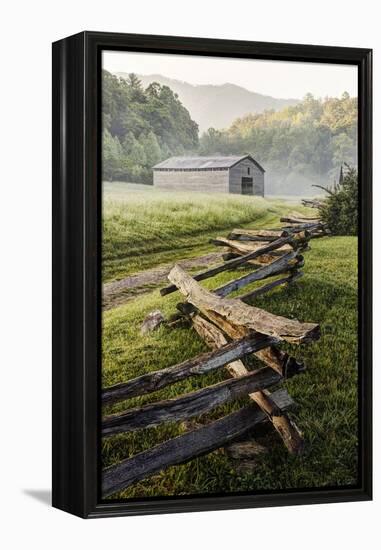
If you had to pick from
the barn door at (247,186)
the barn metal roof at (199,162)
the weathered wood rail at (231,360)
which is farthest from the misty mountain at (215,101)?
the weathered wood rail at (231,360)

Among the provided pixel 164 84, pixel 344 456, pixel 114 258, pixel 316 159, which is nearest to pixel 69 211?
pixel 114 258

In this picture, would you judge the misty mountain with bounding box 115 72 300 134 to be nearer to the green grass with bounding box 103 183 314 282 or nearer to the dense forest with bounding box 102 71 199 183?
the dense forest with bounding box 102 71 199 183

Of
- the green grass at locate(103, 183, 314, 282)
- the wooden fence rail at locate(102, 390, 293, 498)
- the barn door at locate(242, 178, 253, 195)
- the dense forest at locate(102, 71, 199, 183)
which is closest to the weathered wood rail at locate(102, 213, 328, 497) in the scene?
the wooden fence rail at locate(102, 390, 293, 498)

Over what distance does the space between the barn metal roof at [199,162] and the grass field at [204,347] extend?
0.74 feet

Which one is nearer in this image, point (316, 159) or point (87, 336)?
point (87, 336)

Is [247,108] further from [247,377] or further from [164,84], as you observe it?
[247,377]

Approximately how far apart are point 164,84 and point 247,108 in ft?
2.45

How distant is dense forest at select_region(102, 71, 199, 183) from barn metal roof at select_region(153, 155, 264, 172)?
0.05 m

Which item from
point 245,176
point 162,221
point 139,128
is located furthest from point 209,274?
point 139,128

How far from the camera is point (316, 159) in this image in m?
11.5

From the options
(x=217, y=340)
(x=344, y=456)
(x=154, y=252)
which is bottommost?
(x=344, y=456)

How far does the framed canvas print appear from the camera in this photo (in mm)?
10570

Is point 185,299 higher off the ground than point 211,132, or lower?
lower

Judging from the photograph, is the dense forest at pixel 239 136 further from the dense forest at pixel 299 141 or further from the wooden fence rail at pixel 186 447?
the wooden fence rail at pixel 186 447
